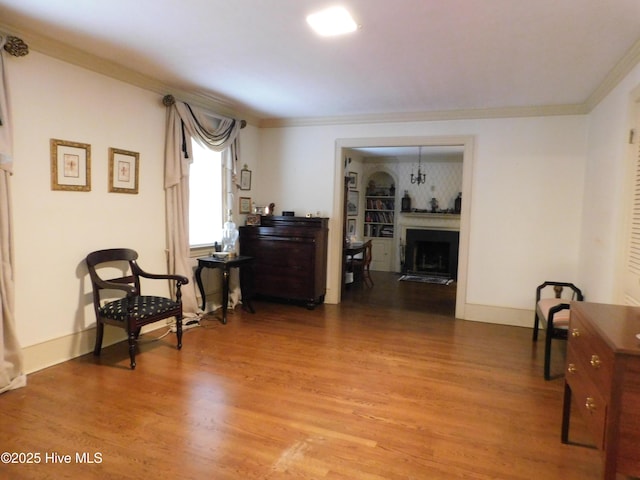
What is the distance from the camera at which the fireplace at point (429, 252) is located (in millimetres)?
8091

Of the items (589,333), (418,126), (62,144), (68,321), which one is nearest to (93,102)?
(62,144)

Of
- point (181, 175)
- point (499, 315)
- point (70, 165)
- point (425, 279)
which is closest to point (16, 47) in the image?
point (70, 165)

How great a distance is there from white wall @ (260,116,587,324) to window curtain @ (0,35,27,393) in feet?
12.2

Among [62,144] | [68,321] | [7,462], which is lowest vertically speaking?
[7,462]

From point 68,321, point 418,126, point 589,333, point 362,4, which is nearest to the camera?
point 589,333

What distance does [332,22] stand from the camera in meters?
2.57

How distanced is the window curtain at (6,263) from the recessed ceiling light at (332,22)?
2.07 meters

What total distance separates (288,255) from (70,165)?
2590mm

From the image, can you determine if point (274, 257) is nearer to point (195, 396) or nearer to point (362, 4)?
point (195, 396)

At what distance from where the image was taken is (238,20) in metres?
2.60

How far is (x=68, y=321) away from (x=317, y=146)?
3491 millimetres

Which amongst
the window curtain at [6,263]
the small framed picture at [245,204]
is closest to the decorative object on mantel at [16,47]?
the window curtain at [6,263]

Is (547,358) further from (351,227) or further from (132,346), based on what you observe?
(351,227)

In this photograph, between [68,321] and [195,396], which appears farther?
[68,321]
